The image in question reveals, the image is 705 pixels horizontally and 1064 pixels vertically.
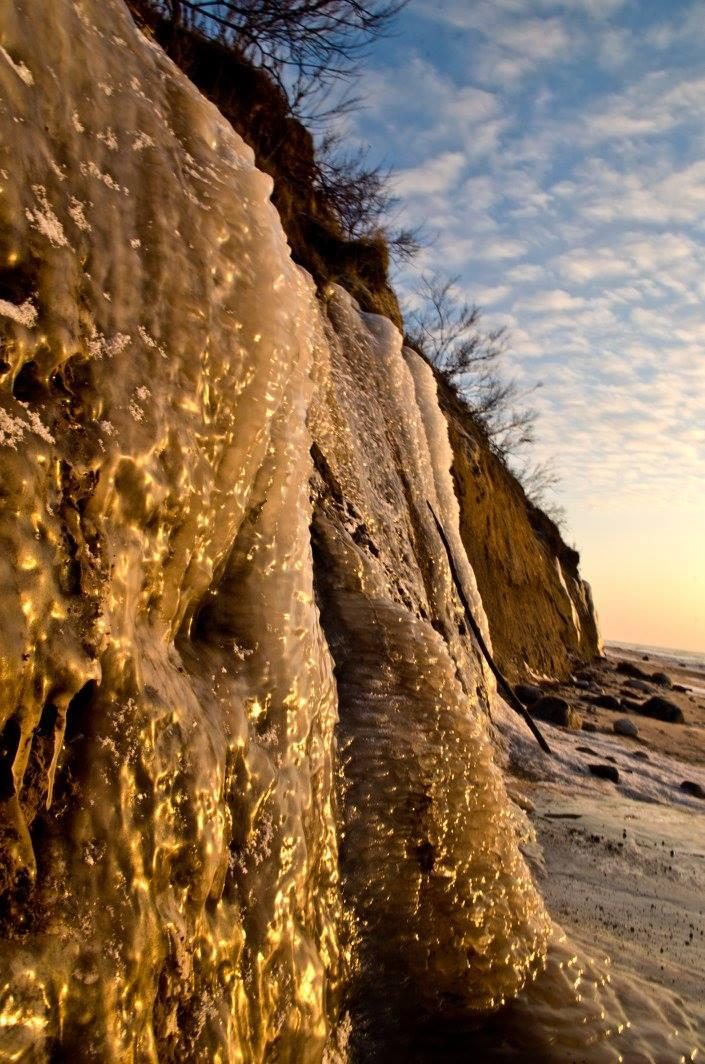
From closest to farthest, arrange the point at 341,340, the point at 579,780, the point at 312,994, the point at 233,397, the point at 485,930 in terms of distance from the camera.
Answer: the point at 312,994, the point at 233,397, the point at 485,930, the point at 579,780, the point at 341,340

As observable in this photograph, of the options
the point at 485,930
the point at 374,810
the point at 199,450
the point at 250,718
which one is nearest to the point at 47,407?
the point at 199,450

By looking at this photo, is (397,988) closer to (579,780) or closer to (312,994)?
(312,994)

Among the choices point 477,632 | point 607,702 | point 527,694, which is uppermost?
point 477,632

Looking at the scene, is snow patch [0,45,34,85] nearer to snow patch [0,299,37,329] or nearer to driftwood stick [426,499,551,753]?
snow patch [0,299,37,329]

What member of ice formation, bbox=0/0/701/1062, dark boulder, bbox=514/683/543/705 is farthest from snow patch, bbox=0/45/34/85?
dark boulder, bbox=514/683/543/705

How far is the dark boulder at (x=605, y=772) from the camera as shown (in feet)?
14.6

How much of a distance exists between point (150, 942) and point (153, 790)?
0.65 feet

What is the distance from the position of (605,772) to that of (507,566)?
15.4 feet

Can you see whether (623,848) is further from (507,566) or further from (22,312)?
(507,566)

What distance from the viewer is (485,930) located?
1.79 m

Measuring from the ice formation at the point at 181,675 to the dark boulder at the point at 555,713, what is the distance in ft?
13.7

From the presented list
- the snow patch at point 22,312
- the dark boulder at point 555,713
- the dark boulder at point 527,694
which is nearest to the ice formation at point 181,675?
the snow patch at point 22,312

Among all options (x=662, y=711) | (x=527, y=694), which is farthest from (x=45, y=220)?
(x=662, y=711)

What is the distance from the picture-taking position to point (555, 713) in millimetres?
6191
